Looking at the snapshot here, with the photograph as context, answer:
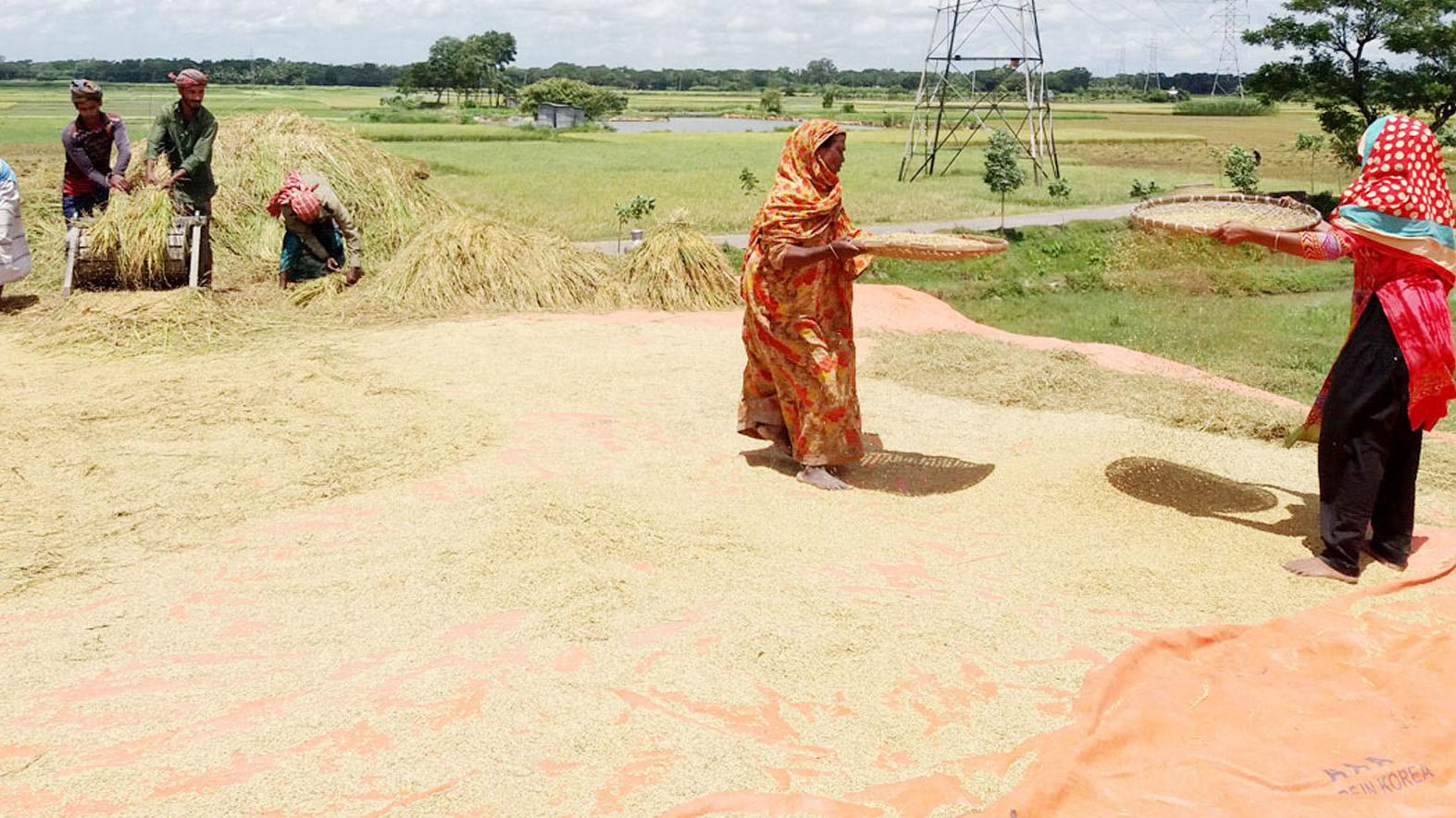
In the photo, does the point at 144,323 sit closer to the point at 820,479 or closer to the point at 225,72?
the point at 820,479

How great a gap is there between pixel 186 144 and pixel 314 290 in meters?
1.42

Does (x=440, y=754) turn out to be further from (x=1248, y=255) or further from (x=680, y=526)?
(x=1248, y=255)

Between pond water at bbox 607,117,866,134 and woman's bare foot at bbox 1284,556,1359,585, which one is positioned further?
pond water at bbox 607,117,866,134

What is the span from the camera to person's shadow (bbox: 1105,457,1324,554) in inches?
185

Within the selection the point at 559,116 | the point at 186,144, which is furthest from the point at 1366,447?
the point at 559,116

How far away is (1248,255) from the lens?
43.5ft

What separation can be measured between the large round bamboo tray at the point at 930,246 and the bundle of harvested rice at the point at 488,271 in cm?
476

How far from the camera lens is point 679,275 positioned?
30.8 feet

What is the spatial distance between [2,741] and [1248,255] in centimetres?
1317

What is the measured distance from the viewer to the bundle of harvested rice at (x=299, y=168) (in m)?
10.1

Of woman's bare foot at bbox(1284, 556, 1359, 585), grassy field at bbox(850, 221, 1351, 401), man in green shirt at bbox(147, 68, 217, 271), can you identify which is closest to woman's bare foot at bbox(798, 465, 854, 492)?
woman's bare foot at bbox(1284, 556, 1359, 585)

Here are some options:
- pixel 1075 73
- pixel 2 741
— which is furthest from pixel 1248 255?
pixel 1075 73

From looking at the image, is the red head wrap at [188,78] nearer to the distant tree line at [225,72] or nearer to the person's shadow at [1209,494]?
the person's shadow at [1209,494]

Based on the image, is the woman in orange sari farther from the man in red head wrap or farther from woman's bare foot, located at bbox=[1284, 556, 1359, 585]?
the man in red head wrap
